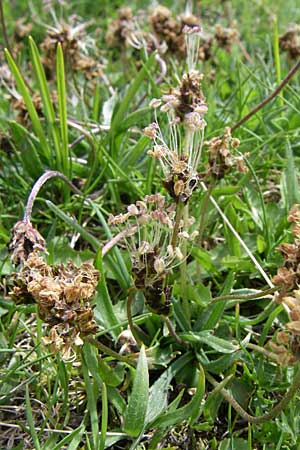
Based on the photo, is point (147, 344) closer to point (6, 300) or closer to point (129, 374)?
point (129, 374)

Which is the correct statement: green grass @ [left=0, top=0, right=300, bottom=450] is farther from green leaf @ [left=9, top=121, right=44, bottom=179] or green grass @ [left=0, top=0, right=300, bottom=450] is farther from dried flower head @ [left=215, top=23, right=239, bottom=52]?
dried flower head @ [left=215, top=23, right=239, bottom=52]

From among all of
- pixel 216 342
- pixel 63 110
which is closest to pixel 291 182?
pixel 216 342

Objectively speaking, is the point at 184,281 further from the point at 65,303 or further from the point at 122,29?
the point at 122,29

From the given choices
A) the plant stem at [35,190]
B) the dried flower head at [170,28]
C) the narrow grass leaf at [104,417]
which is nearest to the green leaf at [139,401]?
the narrow grass leaf at [104,417]

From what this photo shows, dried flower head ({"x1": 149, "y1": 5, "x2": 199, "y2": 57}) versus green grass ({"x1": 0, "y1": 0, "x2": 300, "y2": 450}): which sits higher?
dried flower head ({"x1": 149, "y1": 5, "x2": 199, "y2": 57})

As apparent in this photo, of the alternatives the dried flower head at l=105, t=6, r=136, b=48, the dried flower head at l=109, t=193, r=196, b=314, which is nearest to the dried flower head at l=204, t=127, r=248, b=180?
the dried flower head at l=109, t=193, r=196, b=314
